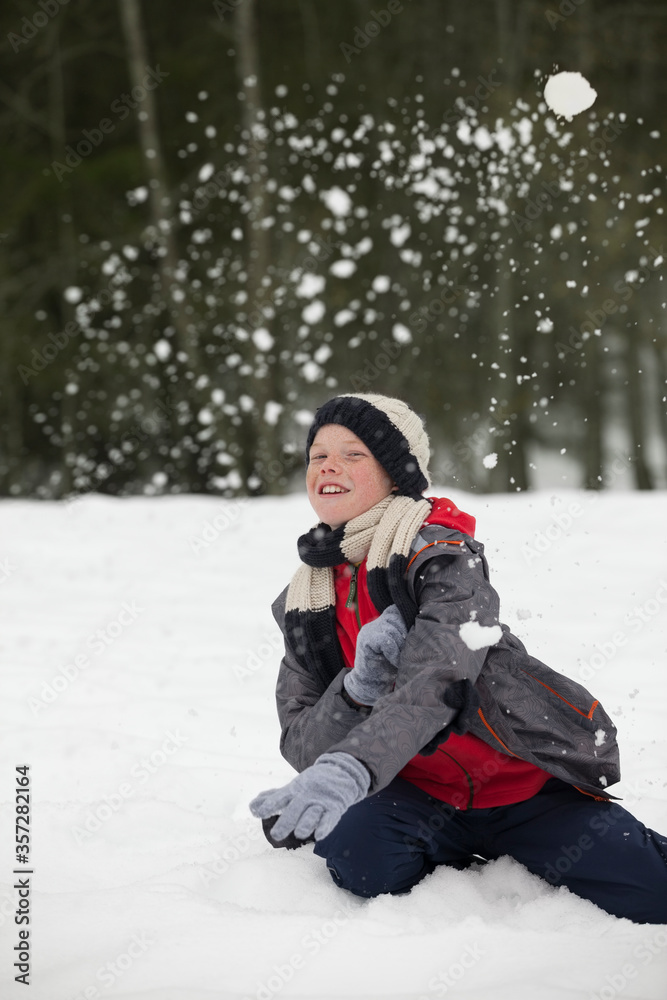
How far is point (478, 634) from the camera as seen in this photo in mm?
1756

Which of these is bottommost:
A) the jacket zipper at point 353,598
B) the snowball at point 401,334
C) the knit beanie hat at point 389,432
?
the jacket zipper at point 353,598

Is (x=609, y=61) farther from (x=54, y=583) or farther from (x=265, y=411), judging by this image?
(x=54, y=583)

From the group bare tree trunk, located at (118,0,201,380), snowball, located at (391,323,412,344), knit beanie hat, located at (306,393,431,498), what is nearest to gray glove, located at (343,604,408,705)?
knit beanie hat, located at (306,393,431,498)

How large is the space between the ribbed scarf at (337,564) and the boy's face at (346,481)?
0.10ft

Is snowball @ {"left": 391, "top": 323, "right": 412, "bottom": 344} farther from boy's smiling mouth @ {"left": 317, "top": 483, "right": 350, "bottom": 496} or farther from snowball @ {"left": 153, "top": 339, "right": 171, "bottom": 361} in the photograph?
boy's smiling mouth @ {"left": 317, "top": 483, "right": 350, "bottom": 496}

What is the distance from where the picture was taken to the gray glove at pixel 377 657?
5.90 ft

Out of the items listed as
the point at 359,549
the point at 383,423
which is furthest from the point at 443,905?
the point at 383,423

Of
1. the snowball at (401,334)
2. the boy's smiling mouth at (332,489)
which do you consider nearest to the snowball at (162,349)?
the snowball at (401,334)

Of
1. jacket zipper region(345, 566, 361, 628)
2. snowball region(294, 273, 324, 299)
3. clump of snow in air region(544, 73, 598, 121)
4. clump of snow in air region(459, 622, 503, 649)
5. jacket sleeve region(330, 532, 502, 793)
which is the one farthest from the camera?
snowball region(294, 273, 324, 299)

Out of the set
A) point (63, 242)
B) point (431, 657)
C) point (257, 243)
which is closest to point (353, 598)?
point (431, 657)

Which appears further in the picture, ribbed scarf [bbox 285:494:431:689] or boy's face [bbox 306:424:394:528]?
boy's face [bbox 306:424:394:528]

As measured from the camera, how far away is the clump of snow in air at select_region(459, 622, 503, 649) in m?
1.74

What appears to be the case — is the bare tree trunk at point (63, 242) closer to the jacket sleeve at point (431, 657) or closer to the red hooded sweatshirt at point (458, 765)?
the red hooded sweatshirt at point (458, 765)

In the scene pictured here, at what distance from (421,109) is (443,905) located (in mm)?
8224
